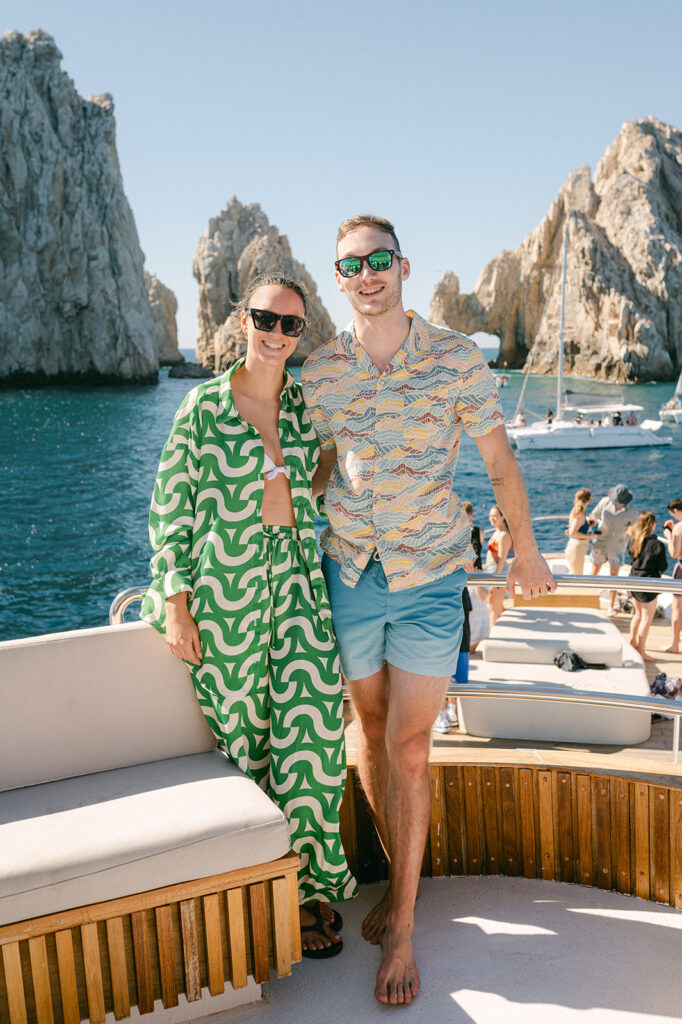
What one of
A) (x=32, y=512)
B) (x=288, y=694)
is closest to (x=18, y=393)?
(x=32, y=512)

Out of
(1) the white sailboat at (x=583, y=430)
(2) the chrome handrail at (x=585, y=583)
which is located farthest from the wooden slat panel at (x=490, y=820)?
(1) the white sailboat at (x=583, y=430)

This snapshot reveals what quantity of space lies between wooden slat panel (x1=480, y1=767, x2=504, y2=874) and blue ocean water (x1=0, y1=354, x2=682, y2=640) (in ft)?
44.0

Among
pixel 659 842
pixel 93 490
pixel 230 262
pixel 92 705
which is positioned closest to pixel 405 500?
pixel 92 705

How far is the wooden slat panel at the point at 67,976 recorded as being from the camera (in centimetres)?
161

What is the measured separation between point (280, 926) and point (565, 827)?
0.92 meters

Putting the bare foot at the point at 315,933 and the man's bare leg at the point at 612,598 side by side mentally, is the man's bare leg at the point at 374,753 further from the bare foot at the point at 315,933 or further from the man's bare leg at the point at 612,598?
the man's bare leg at the point at 612,598

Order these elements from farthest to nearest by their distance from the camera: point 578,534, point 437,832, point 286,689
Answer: point 578,534 < point 437,832 < point 286,689

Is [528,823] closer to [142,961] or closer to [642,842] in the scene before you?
[642,842]

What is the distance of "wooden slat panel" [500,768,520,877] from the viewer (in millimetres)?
2320

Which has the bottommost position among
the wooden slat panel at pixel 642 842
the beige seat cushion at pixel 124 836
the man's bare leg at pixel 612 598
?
the man's bare leg at pixel 612 598

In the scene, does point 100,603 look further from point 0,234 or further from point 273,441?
point 0,234

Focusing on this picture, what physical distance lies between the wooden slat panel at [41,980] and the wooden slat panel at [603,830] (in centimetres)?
148

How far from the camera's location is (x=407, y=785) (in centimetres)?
202

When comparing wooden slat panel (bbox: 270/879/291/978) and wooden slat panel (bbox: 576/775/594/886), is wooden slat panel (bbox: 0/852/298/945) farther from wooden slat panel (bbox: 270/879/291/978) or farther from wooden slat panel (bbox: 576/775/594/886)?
wooden slat panel (bbox: 576/775/594/886)
